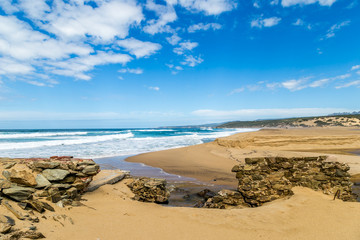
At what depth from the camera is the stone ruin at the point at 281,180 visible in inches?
283

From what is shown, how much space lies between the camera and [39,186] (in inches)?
203

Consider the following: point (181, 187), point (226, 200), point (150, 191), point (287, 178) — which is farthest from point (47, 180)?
point (287, 178)

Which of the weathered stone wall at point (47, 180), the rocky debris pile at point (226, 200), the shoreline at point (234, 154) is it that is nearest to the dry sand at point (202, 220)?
the weathered stone wall at point (47, 180)

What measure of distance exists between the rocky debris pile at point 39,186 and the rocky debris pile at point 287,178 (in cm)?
568

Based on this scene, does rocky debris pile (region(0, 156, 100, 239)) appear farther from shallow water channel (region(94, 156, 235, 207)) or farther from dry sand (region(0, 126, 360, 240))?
shallow water channel (region(94, 156, 235, 207))

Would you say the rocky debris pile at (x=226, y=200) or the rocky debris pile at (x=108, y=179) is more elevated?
the rocky debris pile at (x=108, y=179)

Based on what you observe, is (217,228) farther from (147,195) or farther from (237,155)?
(237,155)

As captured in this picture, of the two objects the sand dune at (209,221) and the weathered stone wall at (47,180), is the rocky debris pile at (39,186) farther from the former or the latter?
the sand dune at (209,221)

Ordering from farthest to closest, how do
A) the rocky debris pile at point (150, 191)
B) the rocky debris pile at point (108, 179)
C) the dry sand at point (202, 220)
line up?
the rocky debris pile at point (150, 191) → the rocky debris pile at point (108, 179) → the dry sand at point (202, 220)

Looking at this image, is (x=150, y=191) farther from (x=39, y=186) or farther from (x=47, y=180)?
(x=39, y=186)

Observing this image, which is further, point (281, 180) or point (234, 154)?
point (234, 154)

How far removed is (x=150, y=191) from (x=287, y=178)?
5303mm

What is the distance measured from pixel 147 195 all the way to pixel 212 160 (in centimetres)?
1149

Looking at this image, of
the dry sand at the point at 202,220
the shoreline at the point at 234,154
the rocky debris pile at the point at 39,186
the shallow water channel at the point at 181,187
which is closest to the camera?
the rocky debris pile at the point at 39,186
